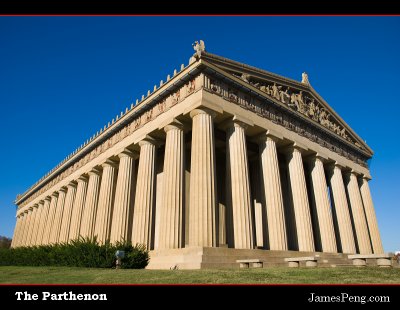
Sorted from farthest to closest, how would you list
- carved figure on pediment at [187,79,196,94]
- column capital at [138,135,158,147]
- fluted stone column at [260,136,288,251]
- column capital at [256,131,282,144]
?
column capital at [138,135,158,147] < column capital at [256,131,282,144] < fluted stone column at [260,136,288,251] < carved figure on pediment at [187,79,196,94]

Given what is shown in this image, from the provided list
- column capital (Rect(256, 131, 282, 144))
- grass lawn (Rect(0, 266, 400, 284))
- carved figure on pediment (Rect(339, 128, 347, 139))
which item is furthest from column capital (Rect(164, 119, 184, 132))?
carved figure on pediment (Rect(339, 128, 347, 139))

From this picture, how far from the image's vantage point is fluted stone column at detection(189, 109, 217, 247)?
2217 cm

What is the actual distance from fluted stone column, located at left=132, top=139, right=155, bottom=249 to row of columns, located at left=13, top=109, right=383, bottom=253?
0.09 metres

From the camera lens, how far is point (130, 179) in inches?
1342

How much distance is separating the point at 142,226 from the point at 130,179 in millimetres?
6944

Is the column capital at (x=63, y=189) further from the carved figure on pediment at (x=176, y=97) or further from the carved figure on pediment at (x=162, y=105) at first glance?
the carved figure on pediment at (x=176, y=97)

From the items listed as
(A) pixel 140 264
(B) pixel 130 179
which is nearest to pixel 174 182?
(A) pixel 140 264

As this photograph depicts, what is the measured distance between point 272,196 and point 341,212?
14.1m

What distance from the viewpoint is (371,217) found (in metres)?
44.3

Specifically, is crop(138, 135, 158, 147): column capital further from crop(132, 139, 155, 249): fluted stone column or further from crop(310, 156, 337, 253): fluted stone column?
crop(310, 156, 337, 253): fluted stone column

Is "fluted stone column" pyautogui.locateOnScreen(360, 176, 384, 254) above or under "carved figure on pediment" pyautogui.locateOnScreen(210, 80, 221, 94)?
under

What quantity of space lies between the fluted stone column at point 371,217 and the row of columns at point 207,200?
135 mm

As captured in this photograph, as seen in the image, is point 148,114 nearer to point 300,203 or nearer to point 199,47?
point 199,47

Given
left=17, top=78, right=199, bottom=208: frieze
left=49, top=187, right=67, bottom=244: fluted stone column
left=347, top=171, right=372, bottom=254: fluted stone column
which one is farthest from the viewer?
left=49, top=187, right=67, bottom=244: fluted stone column
